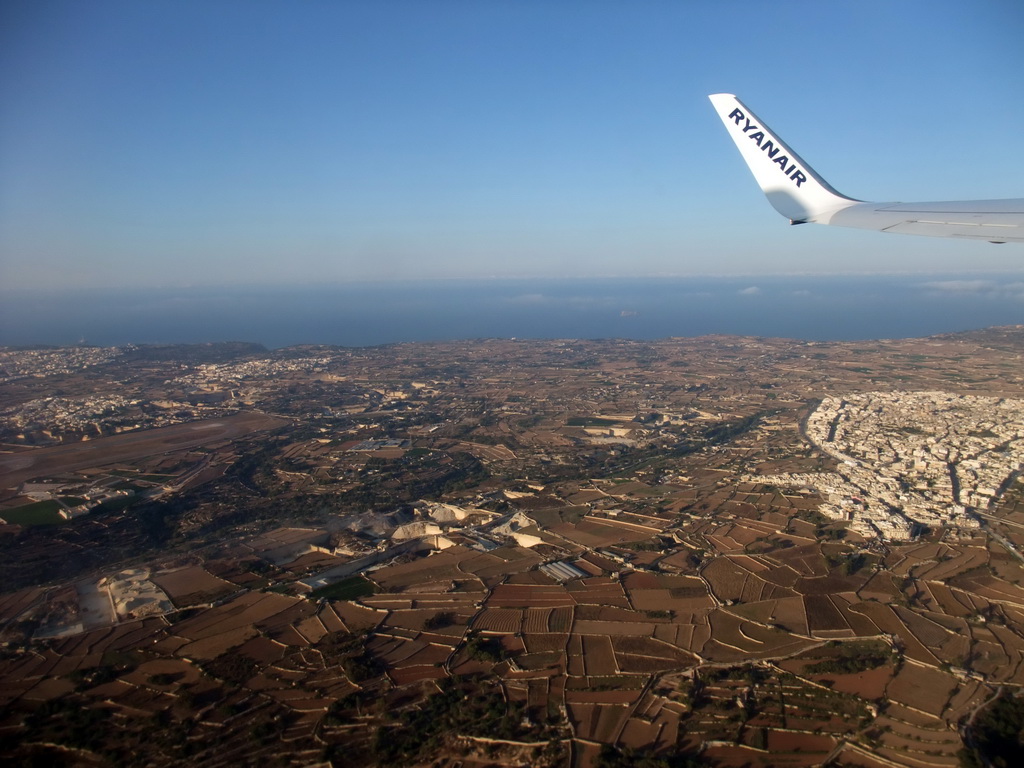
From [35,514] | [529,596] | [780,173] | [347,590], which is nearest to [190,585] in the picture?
[347,590]

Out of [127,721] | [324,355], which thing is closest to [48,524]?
[127,721]

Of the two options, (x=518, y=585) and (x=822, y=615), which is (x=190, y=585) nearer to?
(x=518, y=585)

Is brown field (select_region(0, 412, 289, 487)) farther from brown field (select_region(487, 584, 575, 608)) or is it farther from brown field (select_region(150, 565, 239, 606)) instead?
brown field (select_region(487, 584, 575, 608))

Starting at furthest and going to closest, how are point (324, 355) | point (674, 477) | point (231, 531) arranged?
point (324, 355), point (674, 477), point (231, 531)

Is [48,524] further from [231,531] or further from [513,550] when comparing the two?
[513,550]

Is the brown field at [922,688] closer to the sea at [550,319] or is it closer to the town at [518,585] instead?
the town at [518,585]
